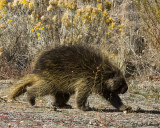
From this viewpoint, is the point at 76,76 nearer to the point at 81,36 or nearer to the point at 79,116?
the point at 79,116

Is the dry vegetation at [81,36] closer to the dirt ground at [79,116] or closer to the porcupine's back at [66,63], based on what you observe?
the dirt ground at [79,116]

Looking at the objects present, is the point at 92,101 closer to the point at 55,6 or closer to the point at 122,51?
the point at 122,51

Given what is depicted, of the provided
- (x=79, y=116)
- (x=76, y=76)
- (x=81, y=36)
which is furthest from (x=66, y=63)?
(x=81, y=36)

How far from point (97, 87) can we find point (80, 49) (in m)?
0.74

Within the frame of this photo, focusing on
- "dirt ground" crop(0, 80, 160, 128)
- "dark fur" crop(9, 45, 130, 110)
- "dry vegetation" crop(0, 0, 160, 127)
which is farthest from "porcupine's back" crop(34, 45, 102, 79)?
"dry vegetation" crop(0, 0, 160, 127)

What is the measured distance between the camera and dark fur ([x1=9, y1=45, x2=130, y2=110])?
231 inches

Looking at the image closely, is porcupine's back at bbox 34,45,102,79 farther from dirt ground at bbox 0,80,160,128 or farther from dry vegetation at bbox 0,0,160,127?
dry vegetation at bbox 0,0,160,127

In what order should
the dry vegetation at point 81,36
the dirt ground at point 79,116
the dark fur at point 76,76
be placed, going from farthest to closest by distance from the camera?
the dry vegetation at point 81,36
the dark fur at point 76,76
the dirt ground at point 79,116

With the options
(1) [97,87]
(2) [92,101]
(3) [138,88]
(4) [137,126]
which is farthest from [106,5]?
(4) [137,126]

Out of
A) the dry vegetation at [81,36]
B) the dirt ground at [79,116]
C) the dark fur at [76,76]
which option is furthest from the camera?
the dry vegetation at [81,36]

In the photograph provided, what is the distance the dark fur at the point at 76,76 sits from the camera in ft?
19.3

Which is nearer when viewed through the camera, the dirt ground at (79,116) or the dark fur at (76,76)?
the dirt ground at (79,116)

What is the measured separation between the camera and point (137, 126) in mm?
4426

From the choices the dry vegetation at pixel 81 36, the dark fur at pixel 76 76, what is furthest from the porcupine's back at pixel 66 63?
the dry vegetation at pixel 81 36
